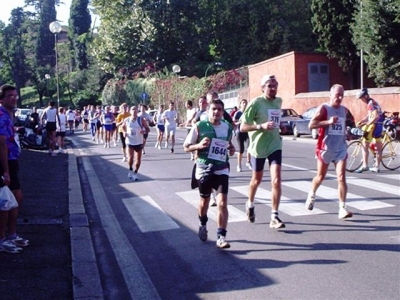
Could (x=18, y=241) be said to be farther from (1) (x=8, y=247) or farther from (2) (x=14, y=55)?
(2) (x=14, y=55)

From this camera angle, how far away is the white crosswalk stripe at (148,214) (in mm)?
9585

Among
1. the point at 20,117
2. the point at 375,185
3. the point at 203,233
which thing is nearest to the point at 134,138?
the point at 375,185

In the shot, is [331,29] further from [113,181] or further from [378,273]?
[378,273]

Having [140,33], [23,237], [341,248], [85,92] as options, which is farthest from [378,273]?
[85,92]

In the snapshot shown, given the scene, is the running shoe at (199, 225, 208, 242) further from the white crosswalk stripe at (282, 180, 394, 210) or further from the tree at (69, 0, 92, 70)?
the tree at (69, 0, 92, 70)

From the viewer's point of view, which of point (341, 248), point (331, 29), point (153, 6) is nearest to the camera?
point (341, 248)

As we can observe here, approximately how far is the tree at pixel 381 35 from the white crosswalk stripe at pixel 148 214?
18.9 metres

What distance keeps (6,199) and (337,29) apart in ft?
105

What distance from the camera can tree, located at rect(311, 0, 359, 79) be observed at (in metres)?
36.5

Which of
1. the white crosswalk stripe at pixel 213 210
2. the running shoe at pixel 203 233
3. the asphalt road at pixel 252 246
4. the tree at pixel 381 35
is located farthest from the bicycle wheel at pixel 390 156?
the tree at pixel 381 35

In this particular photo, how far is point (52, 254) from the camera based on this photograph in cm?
783

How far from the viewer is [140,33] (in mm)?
63031

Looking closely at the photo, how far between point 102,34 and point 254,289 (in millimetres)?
61616

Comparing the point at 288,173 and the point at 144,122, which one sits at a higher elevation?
the point at 144,122
